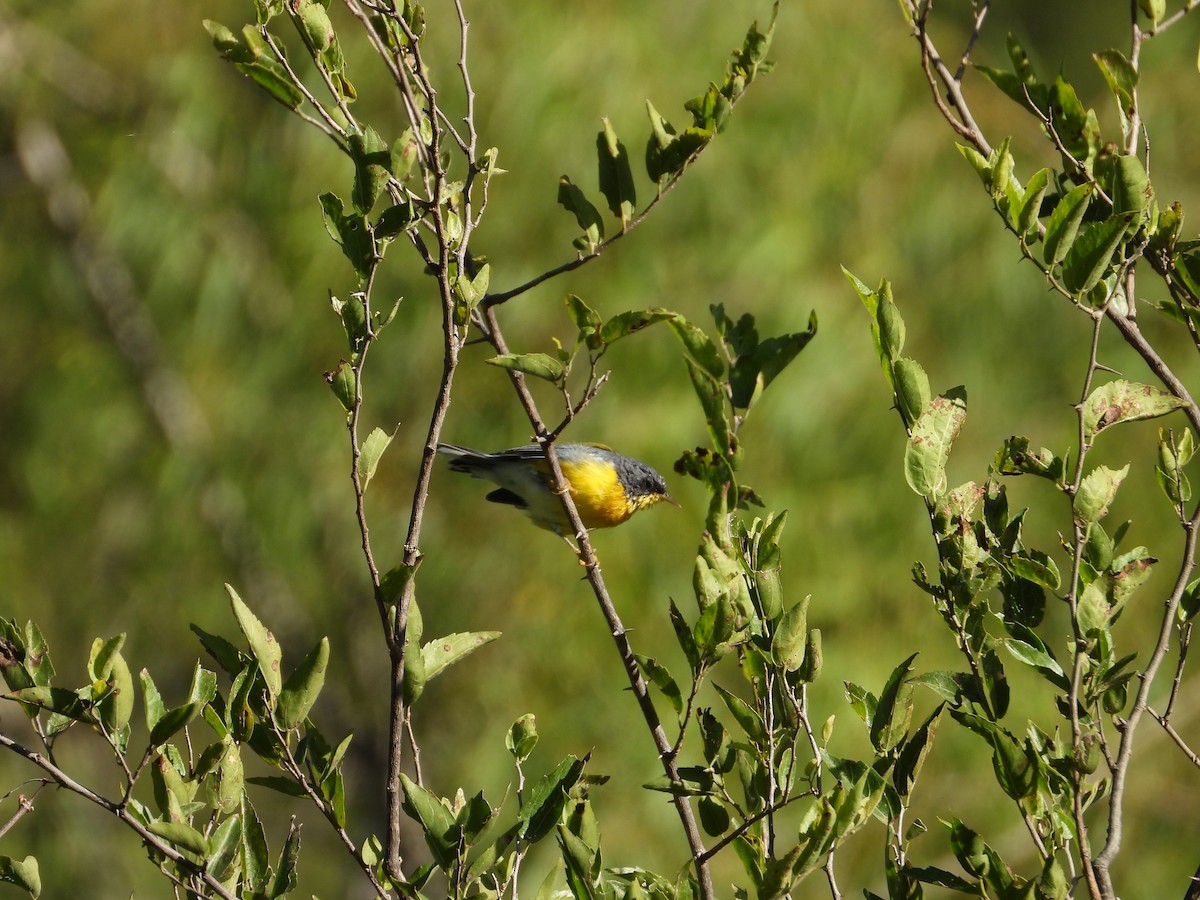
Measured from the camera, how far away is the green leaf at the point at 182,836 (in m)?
1.05

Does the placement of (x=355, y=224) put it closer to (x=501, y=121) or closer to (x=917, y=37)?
(x=917, y=37)

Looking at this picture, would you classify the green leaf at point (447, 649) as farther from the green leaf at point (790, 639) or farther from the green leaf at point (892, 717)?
the green leaf at point (892, 717)

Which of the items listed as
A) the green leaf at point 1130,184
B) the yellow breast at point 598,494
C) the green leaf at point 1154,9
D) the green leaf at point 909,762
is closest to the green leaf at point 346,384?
the green leaf at point 909,762

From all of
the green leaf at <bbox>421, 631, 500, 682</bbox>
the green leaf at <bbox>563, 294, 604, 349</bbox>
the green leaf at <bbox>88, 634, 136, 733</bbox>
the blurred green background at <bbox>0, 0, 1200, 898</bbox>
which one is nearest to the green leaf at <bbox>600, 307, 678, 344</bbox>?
the green leaf at <bbox>563, 294, 604, 349</bbox>

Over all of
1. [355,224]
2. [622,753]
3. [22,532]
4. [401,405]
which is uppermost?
[355,224]

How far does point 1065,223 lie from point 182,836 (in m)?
0.96

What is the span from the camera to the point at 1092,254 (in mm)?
1188

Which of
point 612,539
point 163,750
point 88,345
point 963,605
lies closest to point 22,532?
point 88,345

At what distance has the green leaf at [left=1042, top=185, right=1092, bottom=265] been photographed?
1.19 meters

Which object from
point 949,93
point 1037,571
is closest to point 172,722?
point 1037,571

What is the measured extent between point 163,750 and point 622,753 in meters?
3.57

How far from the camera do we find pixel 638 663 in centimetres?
127

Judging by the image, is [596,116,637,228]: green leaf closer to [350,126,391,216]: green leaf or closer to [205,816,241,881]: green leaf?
[350,126,391,216]: green leaf

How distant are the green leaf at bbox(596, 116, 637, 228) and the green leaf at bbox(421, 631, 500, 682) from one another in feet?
1.54
